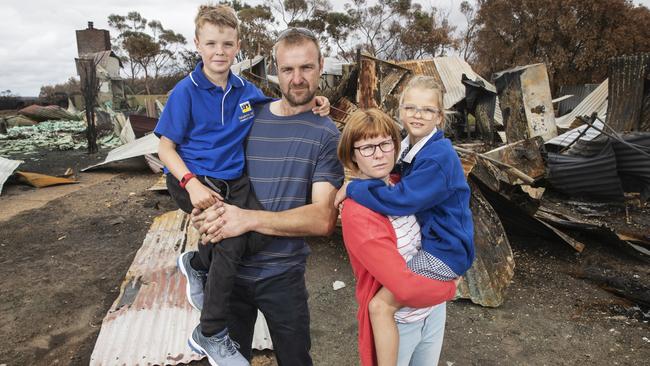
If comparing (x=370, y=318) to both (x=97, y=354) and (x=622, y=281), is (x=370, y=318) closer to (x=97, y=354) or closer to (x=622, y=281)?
(x=97, y=354)

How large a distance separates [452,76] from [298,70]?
45.0ft

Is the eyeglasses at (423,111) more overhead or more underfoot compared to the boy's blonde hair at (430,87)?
more underfoot

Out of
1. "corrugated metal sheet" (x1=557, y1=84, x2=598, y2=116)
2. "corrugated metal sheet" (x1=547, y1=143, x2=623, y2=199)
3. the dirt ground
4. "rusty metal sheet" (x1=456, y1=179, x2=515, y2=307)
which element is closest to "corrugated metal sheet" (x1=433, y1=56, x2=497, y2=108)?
"corrugated metal sheet" (x1=547, y1=143, x2=623, y2=199)

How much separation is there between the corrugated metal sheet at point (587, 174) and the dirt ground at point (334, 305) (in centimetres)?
133

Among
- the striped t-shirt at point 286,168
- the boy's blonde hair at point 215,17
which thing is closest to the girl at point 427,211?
the striped t-shirt at point 286,168

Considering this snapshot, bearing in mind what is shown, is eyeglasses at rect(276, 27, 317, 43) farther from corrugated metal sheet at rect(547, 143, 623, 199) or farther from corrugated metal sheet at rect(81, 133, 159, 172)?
corrugated metal sheet at rect(81, 133, 159, 172)

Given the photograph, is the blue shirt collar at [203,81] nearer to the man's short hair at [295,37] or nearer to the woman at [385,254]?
the man's short hair at [295,37]

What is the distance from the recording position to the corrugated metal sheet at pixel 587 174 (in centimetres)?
584

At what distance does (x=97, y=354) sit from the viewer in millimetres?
2963

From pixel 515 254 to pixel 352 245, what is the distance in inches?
166

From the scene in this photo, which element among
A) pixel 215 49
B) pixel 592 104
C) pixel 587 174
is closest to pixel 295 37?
pixel 215 49

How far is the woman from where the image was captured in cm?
152

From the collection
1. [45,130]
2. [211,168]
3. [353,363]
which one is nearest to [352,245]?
[211,168]

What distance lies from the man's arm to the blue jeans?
554 mm
